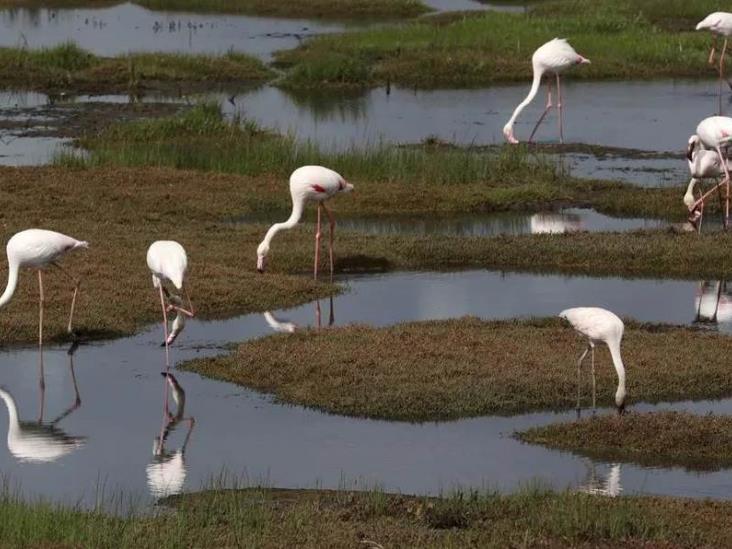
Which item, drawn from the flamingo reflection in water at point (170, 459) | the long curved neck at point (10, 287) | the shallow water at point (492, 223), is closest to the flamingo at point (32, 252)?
the long curved neck at point (10, 287)

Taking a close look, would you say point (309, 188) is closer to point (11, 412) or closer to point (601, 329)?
point (11, 412)

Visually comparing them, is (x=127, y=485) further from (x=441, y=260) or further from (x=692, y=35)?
(x=692, y=35)

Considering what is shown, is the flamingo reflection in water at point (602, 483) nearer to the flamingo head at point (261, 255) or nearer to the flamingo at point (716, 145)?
the flamingo head at point (261, 255)

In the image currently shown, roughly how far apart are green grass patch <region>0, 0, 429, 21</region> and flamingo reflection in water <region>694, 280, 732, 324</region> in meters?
33.0

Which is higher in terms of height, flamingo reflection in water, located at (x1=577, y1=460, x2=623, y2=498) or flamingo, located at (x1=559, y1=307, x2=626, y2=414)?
flamingo, located at (x1=559, y1=307, x2=626, y2=414)

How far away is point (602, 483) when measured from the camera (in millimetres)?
12625

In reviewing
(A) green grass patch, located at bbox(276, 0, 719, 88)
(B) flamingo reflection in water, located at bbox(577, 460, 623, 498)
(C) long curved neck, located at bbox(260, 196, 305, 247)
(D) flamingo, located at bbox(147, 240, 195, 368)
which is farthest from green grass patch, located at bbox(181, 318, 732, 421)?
(A) green grass patch, located at bbox(276, 0, 719, 88)

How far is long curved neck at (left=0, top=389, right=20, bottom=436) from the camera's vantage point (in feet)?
47.0

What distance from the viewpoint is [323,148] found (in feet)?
94.4

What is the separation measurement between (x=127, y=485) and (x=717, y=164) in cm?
1314

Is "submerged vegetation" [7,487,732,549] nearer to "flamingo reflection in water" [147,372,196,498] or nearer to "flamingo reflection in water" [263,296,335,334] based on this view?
"flamingo reflection in water" [147,372,196,498]

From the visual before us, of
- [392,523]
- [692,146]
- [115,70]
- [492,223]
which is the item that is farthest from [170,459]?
[115,70]

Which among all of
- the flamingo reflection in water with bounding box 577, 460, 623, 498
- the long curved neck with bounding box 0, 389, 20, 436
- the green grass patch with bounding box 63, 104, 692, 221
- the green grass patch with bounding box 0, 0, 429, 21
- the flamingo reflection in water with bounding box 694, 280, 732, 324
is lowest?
the flamingo reflection in water with bounding box 694, 280, 732, 324

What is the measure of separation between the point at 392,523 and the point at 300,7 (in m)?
43.7
